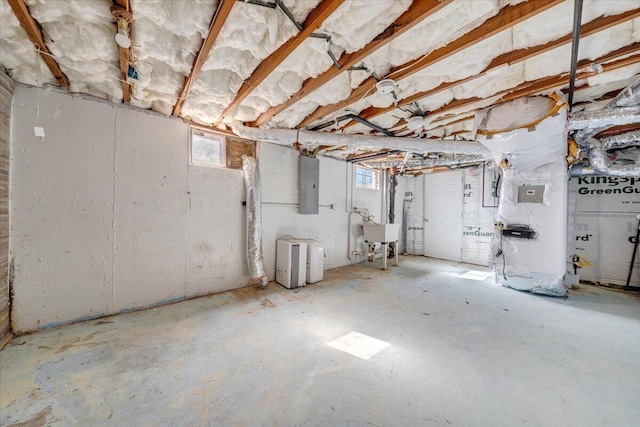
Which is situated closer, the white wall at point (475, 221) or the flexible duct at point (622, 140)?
the flexible duct at point (622, 140)

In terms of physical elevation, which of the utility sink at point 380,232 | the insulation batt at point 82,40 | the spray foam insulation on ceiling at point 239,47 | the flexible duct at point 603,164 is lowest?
the utility sink at point 380,232

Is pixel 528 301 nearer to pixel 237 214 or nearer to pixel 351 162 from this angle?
pixel 351 162

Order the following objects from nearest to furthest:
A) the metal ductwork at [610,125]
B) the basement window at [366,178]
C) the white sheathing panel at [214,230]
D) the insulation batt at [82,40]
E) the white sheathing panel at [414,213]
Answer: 1. the insulation batt at [82,40]
2. the metal ductwork at [610,125]
3. the white sheathing panel at [214,230]
4. the basement window at [366,178]
5. the white sheathing panel at [414,213]

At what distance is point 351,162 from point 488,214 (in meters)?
3.21

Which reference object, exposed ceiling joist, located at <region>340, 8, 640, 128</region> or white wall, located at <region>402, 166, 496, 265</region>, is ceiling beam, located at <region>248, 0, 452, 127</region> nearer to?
exposed ceiling joist, located at <region>340, 8, 640, 128</region>

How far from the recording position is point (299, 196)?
13.6 feet

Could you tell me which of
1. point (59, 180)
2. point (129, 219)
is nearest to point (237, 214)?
point (129, 219)

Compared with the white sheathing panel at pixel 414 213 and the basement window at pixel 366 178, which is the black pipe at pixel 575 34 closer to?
the basement window at pixel 366 178

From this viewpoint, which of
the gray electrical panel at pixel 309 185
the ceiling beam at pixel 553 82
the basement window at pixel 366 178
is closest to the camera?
the ceiling beam at pixel 553 82

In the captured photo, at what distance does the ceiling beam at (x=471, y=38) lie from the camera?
1295 mm

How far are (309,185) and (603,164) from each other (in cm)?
404

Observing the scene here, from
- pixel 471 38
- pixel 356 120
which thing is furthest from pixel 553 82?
pixel 356 120

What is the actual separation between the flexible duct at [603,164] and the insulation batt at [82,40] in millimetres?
5088

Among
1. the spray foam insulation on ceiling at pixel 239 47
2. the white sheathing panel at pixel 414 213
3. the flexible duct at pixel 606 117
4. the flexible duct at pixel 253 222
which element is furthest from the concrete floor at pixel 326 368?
the white sheathing panel at pixel 414 213
